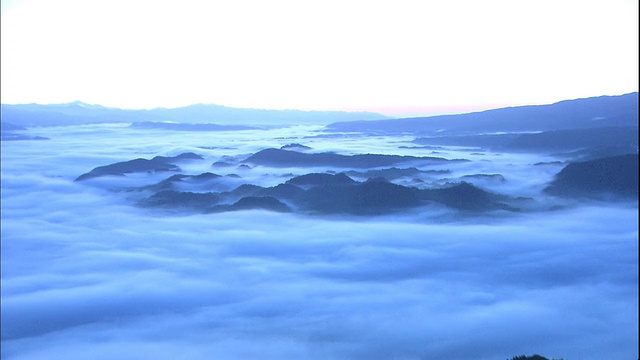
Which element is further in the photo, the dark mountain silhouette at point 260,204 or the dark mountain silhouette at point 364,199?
the dark mountain silhouette at point 260,204

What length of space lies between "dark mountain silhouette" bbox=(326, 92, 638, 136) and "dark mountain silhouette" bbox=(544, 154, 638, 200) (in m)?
3.22

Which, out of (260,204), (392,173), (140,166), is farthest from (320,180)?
(140,166)

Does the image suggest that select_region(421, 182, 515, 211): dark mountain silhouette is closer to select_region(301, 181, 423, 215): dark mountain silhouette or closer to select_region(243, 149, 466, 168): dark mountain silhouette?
select_region(301, 181, 423, 215): dark mountain silhouette

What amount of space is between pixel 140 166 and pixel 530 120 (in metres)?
20.3

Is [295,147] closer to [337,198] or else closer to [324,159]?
[324,159]

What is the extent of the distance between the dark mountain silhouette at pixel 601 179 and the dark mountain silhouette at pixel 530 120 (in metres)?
3.22

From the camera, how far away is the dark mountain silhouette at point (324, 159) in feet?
72.8

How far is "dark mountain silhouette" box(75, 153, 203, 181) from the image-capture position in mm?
26712

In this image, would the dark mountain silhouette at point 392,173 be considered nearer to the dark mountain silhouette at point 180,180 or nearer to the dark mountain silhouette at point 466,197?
the dark mountain silhouette at point 466,197

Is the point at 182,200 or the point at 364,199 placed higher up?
the point at 364,199

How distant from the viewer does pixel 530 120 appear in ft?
73.1

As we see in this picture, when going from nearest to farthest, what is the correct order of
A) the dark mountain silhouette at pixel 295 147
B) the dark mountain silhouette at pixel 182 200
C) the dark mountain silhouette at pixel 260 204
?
the dark mountain silhouette at pixel 260 204 < the dark mountain silhouette at pixel 182 200 < the dark mountain silhouette at pixel 295 147

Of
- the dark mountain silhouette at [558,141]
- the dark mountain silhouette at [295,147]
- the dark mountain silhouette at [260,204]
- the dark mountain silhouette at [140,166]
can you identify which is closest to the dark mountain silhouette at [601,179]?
the dark mountain silhouette at [558,141]

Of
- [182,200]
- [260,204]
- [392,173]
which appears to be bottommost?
[182,200]
